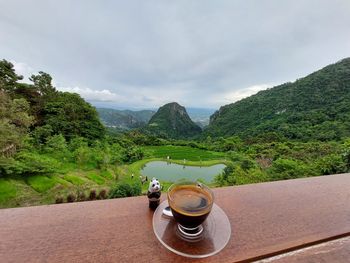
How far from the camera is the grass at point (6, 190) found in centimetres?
554

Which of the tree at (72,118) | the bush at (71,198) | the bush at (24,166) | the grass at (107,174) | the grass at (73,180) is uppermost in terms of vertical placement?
the tree at (72,118)

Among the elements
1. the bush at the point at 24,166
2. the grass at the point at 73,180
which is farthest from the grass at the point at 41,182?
the grass at the point at 73,180

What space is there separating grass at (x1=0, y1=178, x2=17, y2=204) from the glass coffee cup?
7041mm

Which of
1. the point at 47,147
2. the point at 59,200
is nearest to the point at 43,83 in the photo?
the point at 47,147

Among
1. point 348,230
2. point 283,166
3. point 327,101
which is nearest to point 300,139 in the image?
point 327,101

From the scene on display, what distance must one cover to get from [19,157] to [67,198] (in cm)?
407

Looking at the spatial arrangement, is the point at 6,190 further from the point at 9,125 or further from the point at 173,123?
the point at 173,123

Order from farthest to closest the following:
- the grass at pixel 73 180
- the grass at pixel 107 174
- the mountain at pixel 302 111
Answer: the mountain at pixel 302 111 → the grass at pixel 107 174 → the grass at pixel 73 180

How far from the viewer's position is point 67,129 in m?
14.8

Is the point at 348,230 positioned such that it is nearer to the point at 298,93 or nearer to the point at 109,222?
the point at 109,222

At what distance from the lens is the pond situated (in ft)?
44.3

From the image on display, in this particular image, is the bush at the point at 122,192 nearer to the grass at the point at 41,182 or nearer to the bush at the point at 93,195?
the bush at the point at 93,195

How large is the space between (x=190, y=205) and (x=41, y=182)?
8.50 m

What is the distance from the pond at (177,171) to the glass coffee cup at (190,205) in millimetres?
12692
